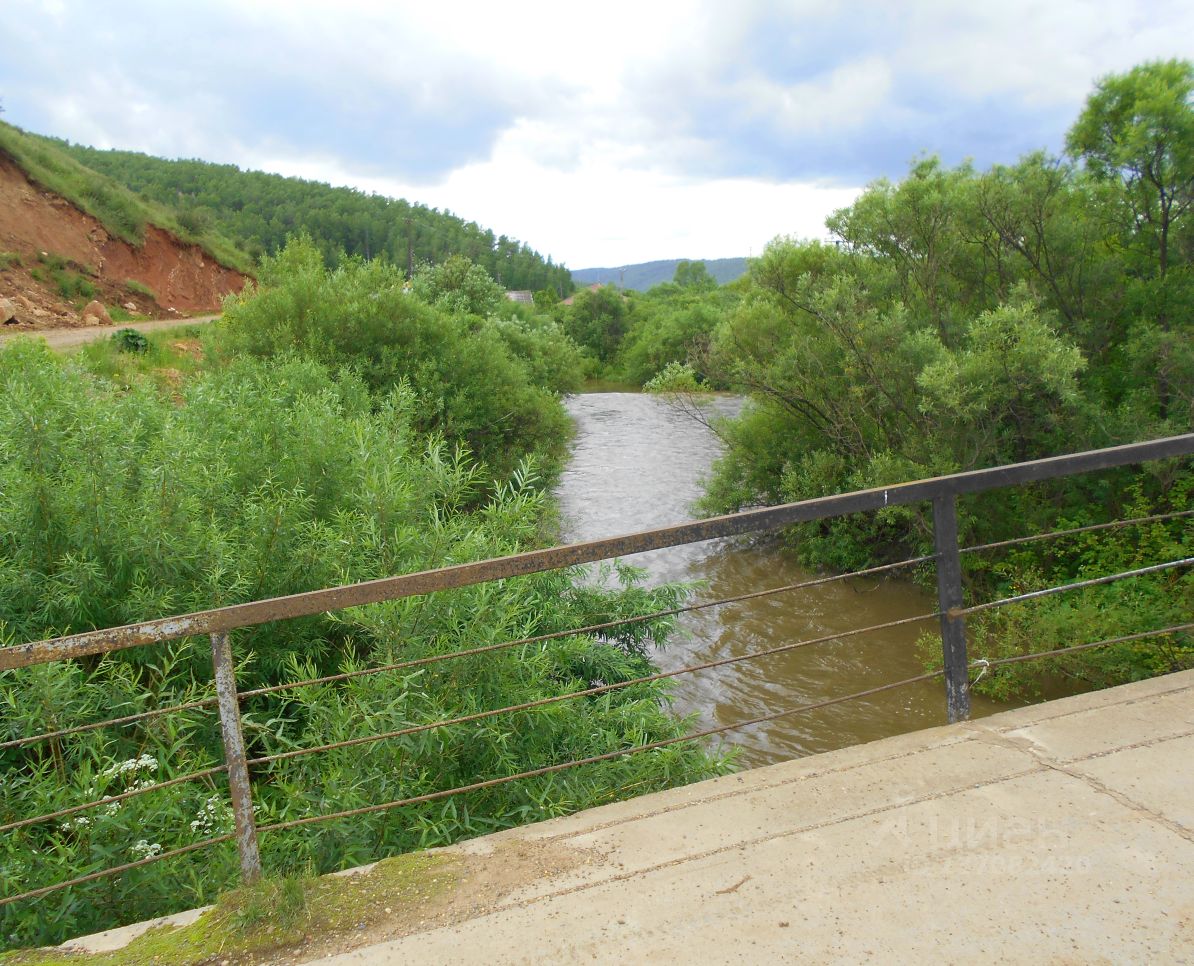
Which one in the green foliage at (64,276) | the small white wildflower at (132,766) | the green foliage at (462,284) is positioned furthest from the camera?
the green foliage at (462,284)

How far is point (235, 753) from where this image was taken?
8.20 feet

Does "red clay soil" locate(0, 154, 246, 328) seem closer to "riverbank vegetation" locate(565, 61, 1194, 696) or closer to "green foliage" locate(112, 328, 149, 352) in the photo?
"green foliage" locate(112, 328, 149, 352)

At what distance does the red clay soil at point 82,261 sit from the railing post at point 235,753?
78.6 ft

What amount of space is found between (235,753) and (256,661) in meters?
3.27

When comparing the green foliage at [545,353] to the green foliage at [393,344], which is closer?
the green foliage at [393,344]

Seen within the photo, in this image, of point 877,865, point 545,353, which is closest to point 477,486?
point 545,353

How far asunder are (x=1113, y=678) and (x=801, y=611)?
494 centimetres

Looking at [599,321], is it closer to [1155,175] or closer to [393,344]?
[393,344]

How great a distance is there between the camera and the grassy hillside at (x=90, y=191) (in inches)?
1156

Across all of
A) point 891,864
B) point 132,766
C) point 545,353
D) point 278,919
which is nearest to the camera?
point 278,919

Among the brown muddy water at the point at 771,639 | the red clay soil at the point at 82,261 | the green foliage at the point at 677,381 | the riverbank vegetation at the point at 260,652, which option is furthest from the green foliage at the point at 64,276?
the riverbank vegetation at the point at 260,652

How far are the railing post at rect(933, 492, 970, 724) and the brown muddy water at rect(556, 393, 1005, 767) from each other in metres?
1.95

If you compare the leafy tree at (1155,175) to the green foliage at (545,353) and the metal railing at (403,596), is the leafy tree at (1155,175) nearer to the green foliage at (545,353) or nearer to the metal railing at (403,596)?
the metal railing at (403,596)

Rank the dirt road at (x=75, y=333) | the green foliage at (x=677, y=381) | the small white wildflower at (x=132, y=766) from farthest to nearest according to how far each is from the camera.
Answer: the dirt road at (x=75, y=333) → the green foliage at (x=677, y=381) → the small white wildflower at (x=132, y=766)
